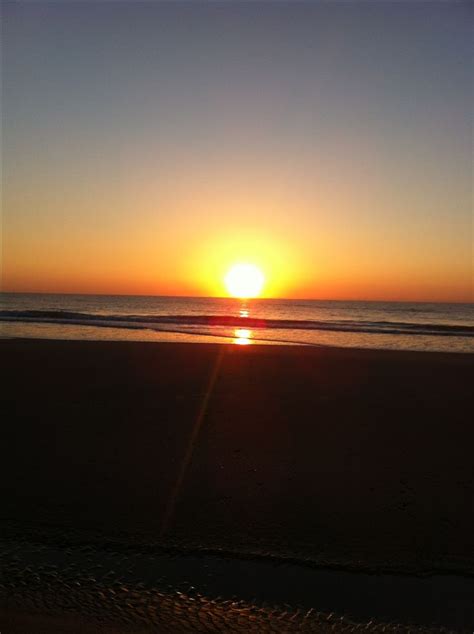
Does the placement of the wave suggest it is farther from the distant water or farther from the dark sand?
the dark sand

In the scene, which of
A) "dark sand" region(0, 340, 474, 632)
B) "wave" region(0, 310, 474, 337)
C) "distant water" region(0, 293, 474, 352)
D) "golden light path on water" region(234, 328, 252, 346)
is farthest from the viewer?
A: "wave" region(0, 310, 474, 337)

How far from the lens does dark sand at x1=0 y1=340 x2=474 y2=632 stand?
4.20 meters

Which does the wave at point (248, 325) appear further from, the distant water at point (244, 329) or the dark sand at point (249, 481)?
the dark sand at point (249, 481)

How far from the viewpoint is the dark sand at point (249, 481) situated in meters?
4.20

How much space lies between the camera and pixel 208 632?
3.31 m

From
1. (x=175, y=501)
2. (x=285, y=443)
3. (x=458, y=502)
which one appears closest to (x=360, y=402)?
(x=285, y=443)

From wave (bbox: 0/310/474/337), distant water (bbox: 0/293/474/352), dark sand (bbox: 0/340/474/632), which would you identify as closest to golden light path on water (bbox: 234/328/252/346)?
distant water (bbox: 0/293/474/352)

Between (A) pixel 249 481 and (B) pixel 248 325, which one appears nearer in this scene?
(A) pixel 249 481

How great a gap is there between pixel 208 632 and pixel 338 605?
3.10 feet

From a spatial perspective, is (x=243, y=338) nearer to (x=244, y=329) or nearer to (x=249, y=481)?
(x=244, y=329)

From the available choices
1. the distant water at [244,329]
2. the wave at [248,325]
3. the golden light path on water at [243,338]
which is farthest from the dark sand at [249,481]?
the wave at [248,325]

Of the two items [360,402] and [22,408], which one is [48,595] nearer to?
[22,408]

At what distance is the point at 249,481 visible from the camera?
18.2 feet

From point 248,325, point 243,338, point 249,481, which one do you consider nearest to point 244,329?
point 248,325
